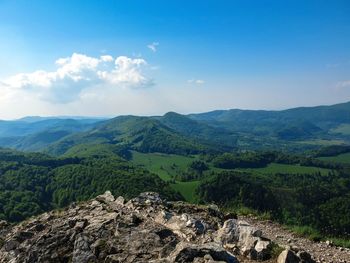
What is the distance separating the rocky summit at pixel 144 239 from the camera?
15094mm

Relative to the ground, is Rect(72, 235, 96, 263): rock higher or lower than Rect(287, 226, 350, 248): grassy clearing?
higher

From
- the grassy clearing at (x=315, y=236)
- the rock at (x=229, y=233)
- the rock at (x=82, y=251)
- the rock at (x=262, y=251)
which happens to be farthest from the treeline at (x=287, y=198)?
the rock at (x=262, y=251)

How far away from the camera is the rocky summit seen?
15.1 m

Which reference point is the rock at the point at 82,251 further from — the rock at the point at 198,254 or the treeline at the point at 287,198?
the treeline at the point at 287,198

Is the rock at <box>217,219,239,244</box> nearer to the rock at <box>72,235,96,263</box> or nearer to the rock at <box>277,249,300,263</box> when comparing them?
the rock at <box>277,249,300,263</box>

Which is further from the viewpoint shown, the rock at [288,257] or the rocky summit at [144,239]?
the rocky summit at [144,239]

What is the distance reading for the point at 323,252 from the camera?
1803cm

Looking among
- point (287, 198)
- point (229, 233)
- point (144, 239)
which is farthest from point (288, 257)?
point (287, 198)

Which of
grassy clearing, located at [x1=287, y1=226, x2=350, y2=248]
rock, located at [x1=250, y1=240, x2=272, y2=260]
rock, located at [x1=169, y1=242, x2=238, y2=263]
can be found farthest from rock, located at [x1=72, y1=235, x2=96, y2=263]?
grassy clearing, located at [x1=287, y1=226, x2=350, y2=248]

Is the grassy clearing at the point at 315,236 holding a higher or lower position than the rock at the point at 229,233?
lower

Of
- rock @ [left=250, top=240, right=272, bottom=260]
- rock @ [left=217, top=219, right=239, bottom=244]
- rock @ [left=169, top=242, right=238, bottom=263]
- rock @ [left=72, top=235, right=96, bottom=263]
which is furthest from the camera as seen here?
rock @ [left=217, top=219, right=239, bottom=244]

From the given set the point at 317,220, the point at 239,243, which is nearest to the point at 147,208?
the point at 239,243

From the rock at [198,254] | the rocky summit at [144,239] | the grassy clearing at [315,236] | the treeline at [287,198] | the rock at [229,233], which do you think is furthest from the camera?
the treeline at [287,198]

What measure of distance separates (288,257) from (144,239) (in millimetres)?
7562
